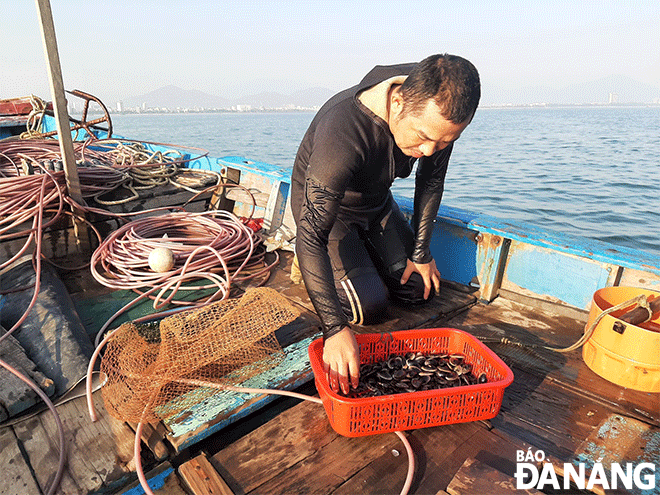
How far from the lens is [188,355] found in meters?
2.13

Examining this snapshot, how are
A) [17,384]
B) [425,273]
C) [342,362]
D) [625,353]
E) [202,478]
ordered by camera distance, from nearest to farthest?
[202,478] < [342,362] < [17,384] < [625,353] < [425,273]

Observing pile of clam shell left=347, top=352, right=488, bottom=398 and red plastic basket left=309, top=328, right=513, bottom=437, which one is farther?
pile of clam shell left=347, top=352, right=488, bottom=398

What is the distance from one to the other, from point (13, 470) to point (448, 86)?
2.38m

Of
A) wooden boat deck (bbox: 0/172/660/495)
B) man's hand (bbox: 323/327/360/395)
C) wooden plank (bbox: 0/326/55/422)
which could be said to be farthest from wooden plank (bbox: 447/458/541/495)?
wooden plank (bbox: 0/326/55/422)

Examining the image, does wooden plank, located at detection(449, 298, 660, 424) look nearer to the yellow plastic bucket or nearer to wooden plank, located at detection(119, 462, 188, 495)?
the yellow plastic bucket

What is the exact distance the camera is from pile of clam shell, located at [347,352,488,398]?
1.99m

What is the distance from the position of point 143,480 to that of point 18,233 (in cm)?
248

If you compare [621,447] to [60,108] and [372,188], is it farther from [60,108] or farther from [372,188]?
[60,108]

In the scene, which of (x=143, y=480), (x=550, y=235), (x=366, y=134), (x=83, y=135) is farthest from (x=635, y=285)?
(x=83, y=135)

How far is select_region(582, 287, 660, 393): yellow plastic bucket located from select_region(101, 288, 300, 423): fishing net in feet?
5.49

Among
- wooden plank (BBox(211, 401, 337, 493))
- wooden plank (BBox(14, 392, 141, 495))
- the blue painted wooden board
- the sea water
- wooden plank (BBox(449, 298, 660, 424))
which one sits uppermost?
the blue painted wooden board

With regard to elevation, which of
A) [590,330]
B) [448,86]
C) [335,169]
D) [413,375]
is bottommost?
[413,375]

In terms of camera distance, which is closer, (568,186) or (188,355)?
(188,355)

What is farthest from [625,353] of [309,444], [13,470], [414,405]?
[13,470]
